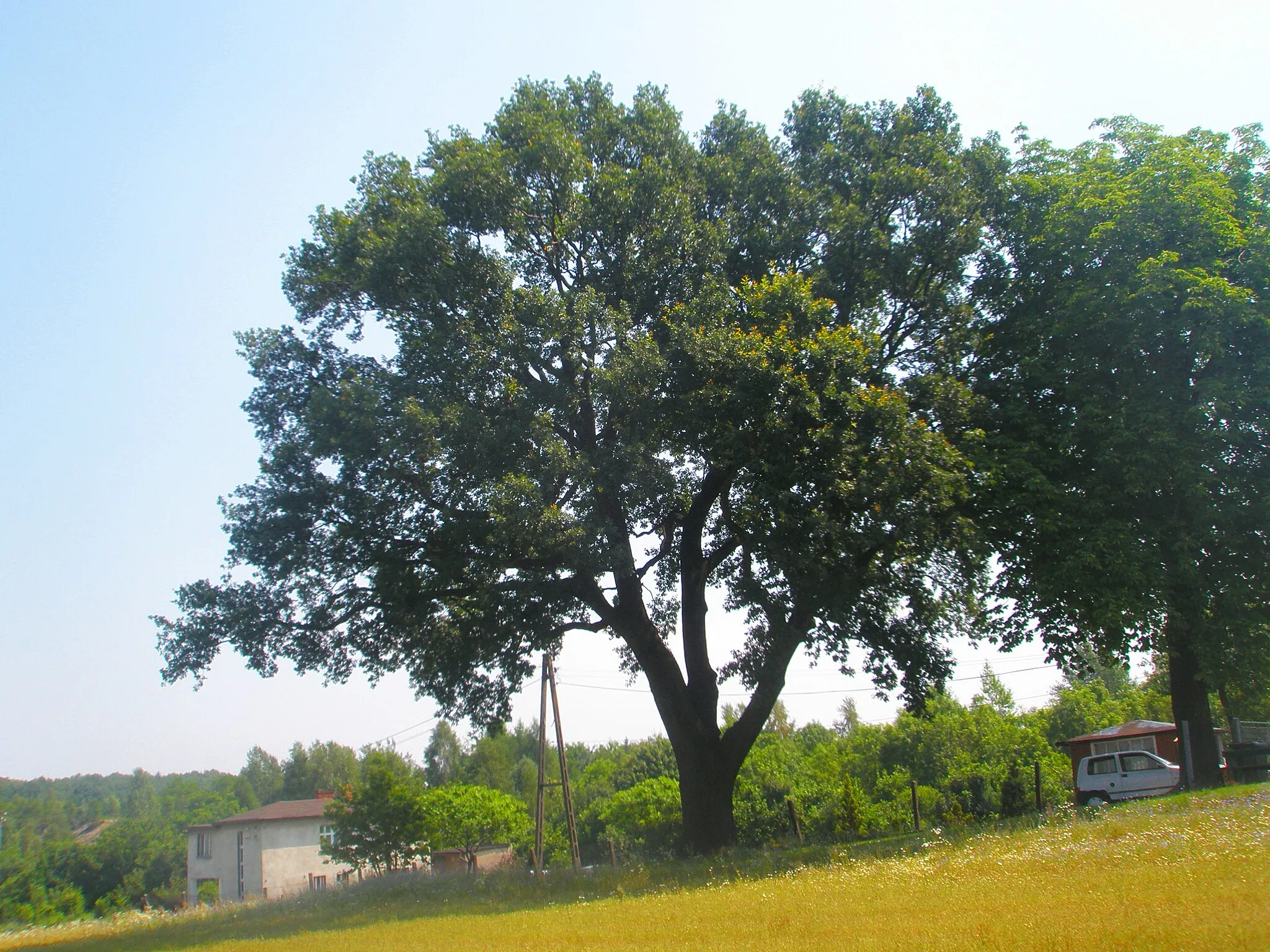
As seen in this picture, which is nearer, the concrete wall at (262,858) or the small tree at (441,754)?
the concrete wall at (262,858)

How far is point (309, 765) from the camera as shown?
4429 inches

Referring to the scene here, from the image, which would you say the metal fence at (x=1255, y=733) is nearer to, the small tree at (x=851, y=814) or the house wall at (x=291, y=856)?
the small tree at (x=851, y=814)

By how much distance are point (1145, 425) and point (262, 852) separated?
176ft

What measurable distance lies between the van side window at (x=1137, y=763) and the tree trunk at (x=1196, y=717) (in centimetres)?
377

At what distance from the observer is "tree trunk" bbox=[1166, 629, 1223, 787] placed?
22.0 m

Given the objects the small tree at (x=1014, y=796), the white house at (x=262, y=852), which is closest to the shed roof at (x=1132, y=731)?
the small tree at (x=1014, y=796)

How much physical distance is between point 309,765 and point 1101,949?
11831cm

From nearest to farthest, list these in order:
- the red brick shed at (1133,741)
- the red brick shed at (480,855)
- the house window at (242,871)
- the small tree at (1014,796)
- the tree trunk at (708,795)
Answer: the tree trunk at (708,795)
the small tree at (1014,796)
the red brick shed at (1133,741)
the red brick shed at (480,855)
the house window at (242,871)

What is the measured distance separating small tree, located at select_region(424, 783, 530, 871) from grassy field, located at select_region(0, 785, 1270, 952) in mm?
24379

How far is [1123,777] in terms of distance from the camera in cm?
2631

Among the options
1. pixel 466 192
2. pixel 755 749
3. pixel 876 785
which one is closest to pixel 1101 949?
pixel 466 192

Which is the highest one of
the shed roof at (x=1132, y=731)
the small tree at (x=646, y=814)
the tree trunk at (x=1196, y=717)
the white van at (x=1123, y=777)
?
the tree trunk at (x=1196, y=717)

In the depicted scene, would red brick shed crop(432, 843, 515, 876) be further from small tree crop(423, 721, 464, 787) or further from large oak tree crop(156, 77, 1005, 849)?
small tree crop(423, 721, 464, 787)

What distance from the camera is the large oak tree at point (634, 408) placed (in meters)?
17.7
